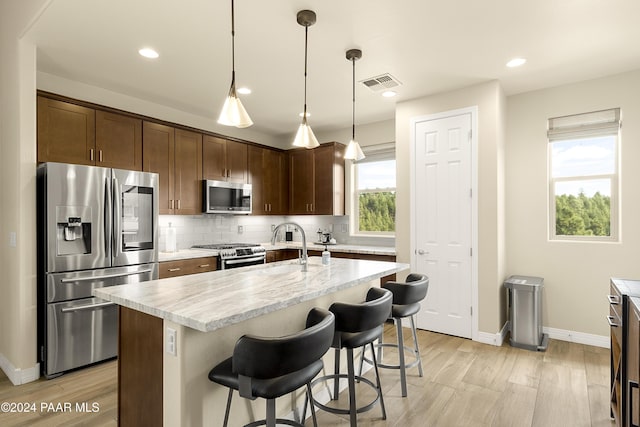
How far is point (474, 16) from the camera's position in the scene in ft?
7.91

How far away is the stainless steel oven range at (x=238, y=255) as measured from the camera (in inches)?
165

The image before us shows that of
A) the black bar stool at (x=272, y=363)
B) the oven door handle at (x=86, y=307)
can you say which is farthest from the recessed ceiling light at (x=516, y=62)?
the oven door handle at (x=86, y=307)

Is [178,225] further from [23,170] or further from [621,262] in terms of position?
[621,262]

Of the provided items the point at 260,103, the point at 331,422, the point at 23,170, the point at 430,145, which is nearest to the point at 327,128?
the point at 260,103

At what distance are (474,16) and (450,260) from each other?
7.94 ft

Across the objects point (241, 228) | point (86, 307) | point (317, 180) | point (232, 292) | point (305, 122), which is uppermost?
point (305, 122)

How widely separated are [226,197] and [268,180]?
90 centimetres

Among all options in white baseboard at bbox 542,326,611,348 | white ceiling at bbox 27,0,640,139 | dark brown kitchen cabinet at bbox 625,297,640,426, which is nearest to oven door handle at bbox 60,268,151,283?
white ceiling at bbox 27,0,640,139

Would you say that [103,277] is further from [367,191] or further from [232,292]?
[367,191]

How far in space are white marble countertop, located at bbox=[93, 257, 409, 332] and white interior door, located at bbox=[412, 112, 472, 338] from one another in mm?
1427

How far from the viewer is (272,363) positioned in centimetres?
134

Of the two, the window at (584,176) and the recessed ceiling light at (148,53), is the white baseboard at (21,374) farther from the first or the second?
the window at (584,176)

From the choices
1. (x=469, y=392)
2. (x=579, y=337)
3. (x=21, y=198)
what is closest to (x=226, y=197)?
(x=21, y=198)

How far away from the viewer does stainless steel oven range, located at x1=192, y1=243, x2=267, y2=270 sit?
4.19 metres
